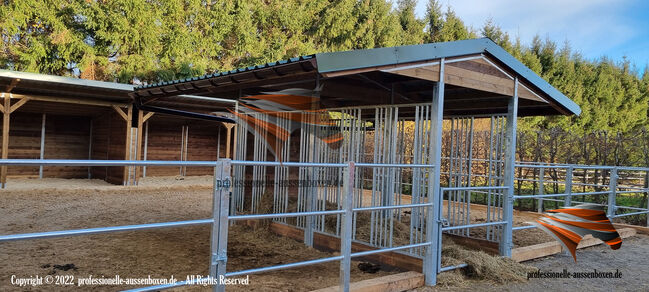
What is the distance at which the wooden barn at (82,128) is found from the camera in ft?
32.0

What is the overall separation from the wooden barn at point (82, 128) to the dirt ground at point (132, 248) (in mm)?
2330

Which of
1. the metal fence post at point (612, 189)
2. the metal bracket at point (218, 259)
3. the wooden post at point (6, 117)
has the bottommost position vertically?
the metal bracket at point (218, 259)

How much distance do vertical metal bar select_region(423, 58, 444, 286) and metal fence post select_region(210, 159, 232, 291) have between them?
6.83 feet

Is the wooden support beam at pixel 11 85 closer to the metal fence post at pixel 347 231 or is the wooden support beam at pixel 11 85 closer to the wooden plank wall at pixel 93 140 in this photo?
the wooden plank wall at pixel 93 140

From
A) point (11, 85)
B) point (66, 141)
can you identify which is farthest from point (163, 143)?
point (11, 85)

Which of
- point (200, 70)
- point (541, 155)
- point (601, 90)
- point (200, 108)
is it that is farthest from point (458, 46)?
point (601, 90)

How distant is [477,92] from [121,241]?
178 inches

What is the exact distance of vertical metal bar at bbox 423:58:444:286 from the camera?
405 cm

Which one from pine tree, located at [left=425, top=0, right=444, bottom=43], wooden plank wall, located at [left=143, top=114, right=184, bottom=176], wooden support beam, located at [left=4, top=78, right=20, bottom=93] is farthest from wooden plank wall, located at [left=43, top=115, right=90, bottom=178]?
pine tree, located at [left=425, top=0, right=444, bottom=43]

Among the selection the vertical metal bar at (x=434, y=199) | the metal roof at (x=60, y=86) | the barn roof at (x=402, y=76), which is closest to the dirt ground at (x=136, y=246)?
the vertical metal bar at (x=434, y=199)

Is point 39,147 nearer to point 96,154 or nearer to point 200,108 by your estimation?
point 96,154

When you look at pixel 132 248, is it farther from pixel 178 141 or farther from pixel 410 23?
pixel 410 23

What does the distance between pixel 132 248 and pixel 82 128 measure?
951 centimetres

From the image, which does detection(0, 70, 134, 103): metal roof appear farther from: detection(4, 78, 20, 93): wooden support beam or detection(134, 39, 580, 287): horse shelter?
detection(134, 39, 580, 287): horse shelter
